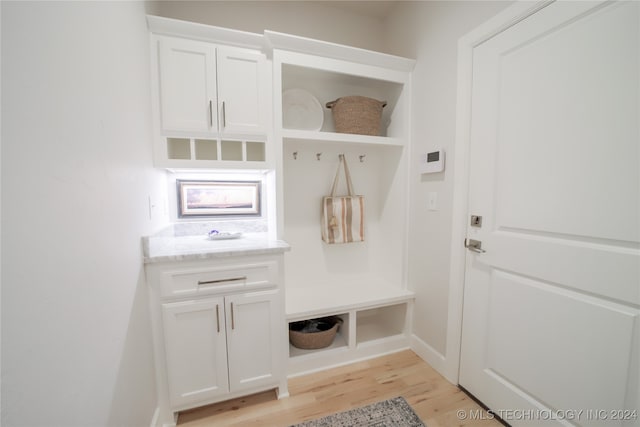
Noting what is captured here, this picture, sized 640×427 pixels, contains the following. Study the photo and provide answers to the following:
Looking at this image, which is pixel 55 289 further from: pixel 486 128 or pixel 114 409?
pixel 486 128

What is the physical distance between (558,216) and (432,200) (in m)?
0.69

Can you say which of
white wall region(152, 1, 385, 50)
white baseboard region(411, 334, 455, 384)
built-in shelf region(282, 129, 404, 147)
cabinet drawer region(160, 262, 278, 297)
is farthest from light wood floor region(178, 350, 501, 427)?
white wall region(152, 1, 385, 50)

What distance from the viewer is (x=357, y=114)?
1853mm

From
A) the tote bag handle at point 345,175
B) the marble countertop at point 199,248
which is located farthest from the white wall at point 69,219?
the tote bag handle at point 345,175

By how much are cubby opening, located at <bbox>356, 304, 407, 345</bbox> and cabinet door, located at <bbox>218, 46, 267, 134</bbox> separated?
5.64ft

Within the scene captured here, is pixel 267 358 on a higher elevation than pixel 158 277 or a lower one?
lower

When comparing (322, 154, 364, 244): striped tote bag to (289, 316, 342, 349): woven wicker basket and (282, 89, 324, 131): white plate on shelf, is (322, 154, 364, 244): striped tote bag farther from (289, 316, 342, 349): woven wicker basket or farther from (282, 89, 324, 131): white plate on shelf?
(289, 316, 342, 349): woven wicker basket

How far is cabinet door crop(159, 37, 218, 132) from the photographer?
142cm

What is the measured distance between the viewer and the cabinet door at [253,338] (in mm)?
1376

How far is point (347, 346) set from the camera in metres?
1.82

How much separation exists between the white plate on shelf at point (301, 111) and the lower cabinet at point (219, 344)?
4.14 feet

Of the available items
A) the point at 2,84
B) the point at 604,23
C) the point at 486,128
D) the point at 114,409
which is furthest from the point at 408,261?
the point at 2,84

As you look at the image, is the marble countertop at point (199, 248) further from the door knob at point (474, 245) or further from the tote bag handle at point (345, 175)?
the door knob at point (474, 245)

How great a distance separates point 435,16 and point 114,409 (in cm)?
260
